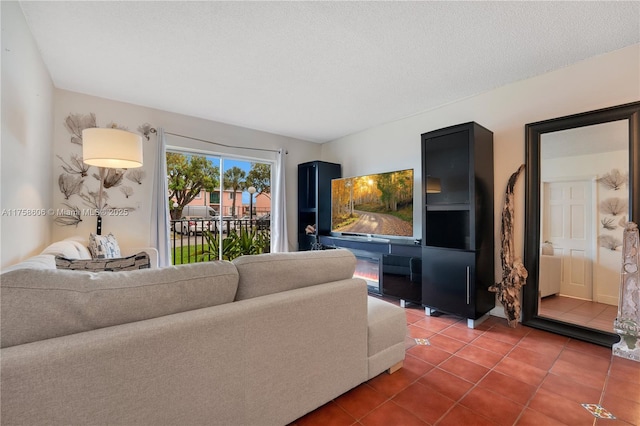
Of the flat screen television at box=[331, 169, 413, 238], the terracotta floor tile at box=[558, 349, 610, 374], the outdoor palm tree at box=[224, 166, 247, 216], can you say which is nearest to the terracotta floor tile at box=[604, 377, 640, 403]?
the terracotta floor tile at box=[558, 349, 610, 374]

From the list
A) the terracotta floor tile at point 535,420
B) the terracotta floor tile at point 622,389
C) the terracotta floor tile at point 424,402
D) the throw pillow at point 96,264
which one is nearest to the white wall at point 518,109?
the terracotta floor tile at point 622,389

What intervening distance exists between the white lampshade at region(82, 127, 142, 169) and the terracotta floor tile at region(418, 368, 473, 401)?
2804mm

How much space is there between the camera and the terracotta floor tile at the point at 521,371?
1791mm

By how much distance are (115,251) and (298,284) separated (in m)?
2.20

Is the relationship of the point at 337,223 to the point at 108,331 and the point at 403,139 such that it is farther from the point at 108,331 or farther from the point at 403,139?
the point at 108,331

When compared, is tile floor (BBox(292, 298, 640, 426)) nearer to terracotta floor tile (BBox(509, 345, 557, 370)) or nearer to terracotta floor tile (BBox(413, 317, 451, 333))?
terracotta floor tile (BBox(509, 345, 557, 370))

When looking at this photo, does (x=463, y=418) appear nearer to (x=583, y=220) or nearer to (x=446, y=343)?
(x=446, y=343)

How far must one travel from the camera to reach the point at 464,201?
2.73 metres

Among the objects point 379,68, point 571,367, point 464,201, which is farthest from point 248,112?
point 571,367

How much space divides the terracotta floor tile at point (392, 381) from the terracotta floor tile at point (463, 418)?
0.29 meters

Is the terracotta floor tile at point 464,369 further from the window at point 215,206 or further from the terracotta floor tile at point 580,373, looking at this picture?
the window at point 215,206

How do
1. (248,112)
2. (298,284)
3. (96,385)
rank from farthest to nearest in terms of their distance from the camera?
(248,112), (298,284), (96,385)

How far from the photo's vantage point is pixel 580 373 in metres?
1.86

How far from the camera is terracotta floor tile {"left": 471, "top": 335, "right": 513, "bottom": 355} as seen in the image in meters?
2.19
